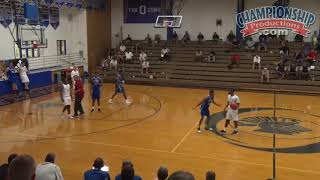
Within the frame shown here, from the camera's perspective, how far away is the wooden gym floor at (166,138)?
955 centimetres

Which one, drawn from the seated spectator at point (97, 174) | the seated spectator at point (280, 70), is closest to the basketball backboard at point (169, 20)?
the seated spectator at point (280, 70)

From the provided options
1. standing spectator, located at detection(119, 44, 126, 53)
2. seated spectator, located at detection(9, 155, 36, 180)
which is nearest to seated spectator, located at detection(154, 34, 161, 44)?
standing spectator, located at detection(119, 44, 126, 53)

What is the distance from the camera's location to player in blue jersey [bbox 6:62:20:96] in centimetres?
2040

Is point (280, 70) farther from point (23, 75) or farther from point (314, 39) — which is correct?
point (23, 75)

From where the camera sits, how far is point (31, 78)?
2236 centimetres

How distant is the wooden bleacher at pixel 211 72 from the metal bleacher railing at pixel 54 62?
3.23 meters

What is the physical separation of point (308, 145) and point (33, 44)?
700 inches

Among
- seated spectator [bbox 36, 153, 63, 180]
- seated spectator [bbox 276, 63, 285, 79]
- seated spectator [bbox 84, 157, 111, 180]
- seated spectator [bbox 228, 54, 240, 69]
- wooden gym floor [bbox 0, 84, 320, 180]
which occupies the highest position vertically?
seated spectator [bbox 228, 54, 240, 69]

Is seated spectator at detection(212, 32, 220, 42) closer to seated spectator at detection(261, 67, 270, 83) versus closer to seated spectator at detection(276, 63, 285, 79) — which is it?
Answer: seated spectator at detection(276, 63, 285, 79)

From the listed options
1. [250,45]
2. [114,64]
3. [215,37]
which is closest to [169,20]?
[114,64]

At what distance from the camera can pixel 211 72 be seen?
2505 centimetres

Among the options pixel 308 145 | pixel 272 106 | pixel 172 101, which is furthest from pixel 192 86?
pixel 308 145

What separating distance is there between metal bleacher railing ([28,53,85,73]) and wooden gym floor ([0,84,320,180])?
6087 millimetres

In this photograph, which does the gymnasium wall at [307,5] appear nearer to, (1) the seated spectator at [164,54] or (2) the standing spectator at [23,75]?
(1) the seated spectator at [164,54]
